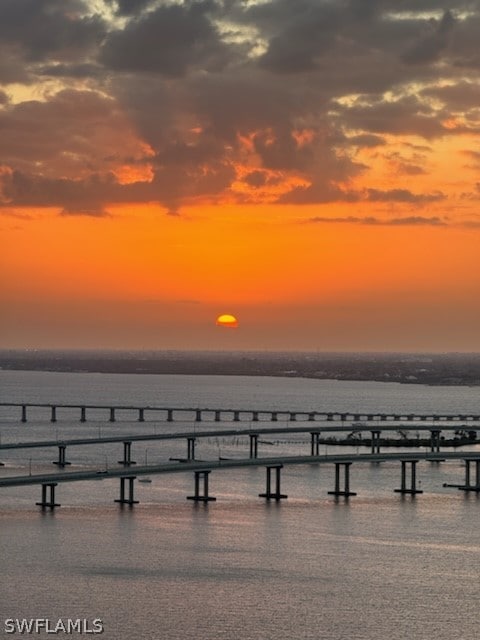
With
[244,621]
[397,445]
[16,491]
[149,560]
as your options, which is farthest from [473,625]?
[397,445]

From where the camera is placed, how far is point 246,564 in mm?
63469

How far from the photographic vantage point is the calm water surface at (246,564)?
51875 mm

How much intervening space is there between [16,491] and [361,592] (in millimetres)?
42769

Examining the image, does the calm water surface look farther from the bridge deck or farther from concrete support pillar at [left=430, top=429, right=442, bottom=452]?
concrete support pillar at [left=430, top=429, right=442, bottom=452]

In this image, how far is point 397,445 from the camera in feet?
495

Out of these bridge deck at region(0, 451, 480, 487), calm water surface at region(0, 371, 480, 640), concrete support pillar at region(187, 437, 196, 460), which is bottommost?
calm water surface at region(0, 371, 480, 640)

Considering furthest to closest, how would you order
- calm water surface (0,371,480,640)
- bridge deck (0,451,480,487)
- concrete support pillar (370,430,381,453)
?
1. concrete support pillar (370,430,381,453)
2. bridge deck (0,451,480,487)
3. calm water surface (0,371,480,640)

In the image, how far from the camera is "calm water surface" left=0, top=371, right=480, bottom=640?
5188cm

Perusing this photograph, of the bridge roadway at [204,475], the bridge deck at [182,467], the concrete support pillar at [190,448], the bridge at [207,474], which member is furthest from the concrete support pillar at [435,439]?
the bridge deck at [182,467]

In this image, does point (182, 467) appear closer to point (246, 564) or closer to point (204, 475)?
point (204, 475)

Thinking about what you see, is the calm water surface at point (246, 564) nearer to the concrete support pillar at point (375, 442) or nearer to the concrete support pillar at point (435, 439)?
the concrete support pillar at point (435, 439)

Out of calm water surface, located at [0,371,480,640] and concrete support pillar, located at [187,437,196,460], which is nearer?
calm water surface, located at [0,371,480,640]

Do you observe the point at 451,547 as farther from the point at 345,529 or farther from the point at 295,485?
the point at 295,485

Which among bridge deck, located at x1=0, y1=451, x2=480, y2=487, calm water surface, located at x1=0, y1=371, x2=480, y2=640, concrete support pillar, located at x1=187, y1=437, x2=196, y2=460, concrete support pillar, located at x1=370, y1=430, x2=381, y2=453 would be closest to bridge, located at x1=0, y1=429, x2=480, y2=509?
bridge deck, located at x1=0, y1=451, x2=480, y2=487
